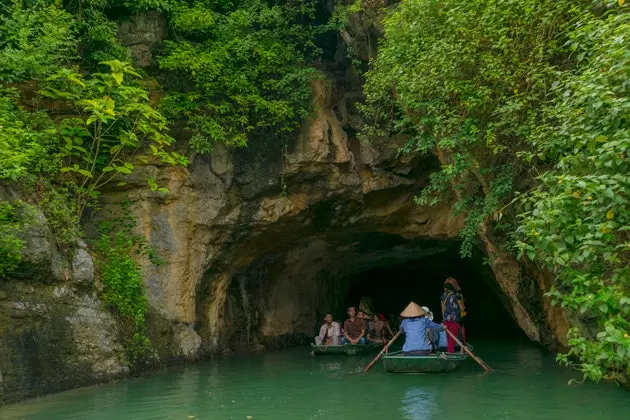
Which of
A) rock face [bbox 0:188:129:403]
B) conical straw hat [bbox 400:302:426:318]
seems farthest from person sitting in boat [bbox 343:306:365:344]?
rock face [bbox 0:188:129:403]

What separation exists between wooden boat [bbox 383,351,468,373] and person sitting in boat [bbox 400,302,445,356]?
11.2 inches

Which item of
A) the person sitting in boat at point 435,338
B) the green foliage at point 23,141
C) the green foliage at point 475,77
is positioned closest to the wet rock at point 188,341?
the green foliage at point 23,141

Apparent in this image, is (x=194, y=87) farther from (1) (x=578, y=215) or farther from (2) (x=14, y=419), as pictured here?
(1) (x=578, y=215)

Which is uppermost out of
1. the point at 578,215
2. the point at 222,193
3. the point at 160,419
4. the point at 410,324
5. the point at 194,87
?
the point at 194,87

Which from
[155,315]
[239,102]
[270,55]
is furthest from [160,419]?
[270,55]

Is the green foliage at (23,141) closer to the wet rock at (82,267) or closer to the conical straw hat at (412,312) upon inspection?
the wet rock at (82,267)

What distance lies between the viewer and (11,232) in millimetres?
9203

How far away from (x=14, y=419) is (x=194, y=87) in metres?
7.40

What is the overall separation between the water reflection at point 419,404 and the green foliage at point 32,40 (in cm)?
761

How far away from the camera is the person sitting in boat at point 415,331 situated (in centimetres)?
1137

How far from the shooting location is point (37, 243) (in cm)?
954

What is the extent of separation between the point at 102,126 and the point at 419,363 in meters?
6.83

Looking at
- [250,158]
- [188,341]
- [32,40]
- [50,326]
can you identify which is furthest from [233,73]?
[50,326]

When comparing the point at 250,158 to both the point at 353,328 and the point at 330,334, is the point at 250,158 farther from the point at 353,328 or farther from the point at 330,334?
the point at 353,328
